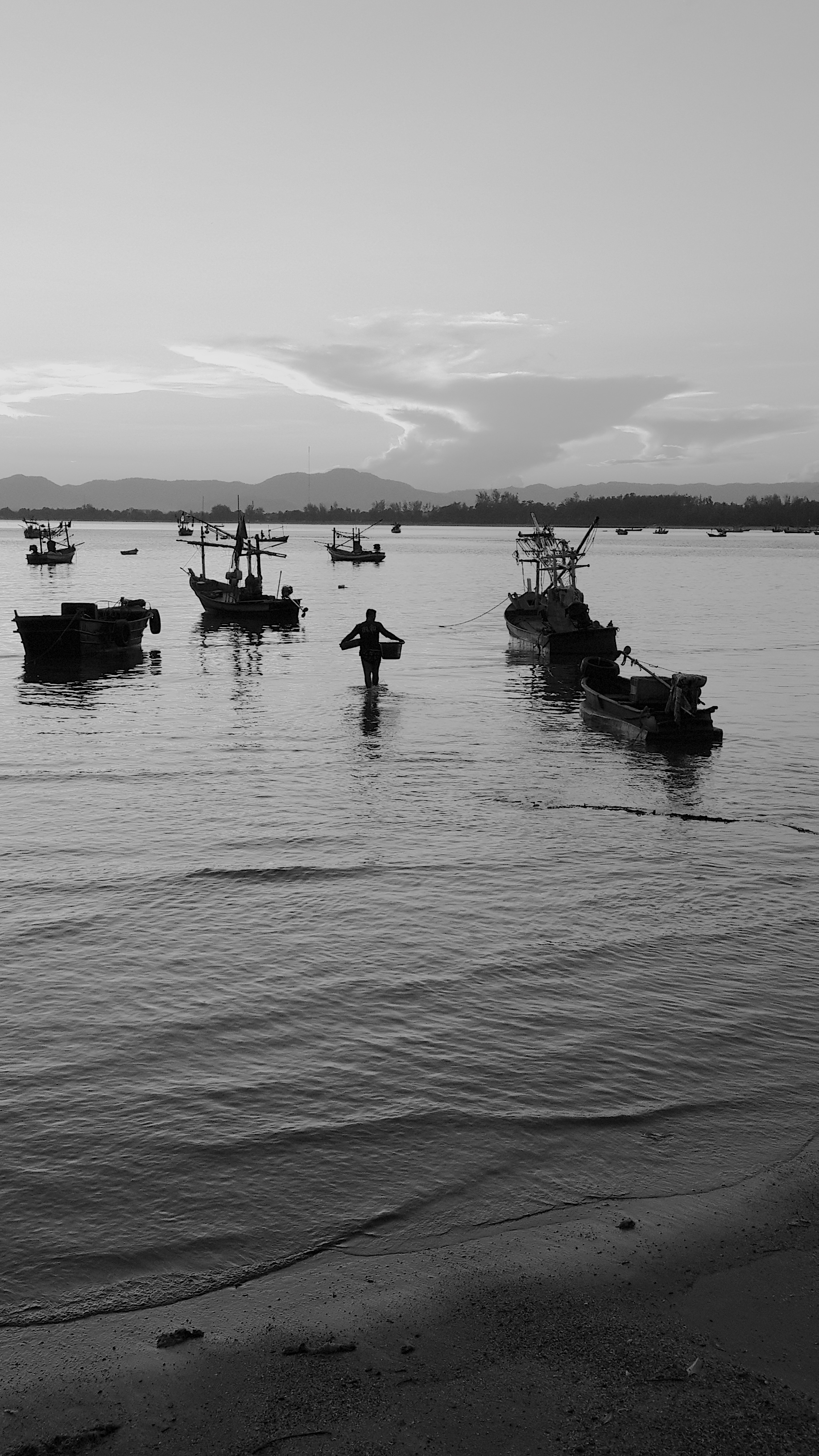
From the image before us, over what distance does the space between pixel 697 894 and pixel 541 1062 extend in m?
5.43

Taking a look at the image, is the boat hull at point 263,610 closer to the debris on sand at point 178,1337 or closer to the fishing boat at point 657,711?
the fishing boat at point 657,711

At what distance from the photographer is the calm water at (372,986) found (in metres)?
6.78

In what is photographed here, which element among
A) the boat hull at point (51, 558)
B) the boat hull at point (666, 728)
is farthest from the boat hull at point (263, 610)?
the boat hull at point (51, 558)

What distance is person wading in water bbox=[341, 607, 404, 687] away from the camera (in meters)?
27.9

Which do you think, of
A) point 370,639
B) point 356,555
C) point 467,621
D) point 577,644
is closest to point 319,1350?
point 370,639

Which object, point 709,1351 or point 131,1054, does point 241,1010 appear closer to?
point 131,1054

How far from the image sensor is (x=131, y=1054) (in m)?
8.73

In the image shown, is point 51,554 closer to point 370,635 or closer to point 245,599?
point 245,599

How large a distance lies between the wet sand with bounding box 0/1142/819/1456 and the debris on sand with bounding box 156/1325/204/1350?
0.15 feet

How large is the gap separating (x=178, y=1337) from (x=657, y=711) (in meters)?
20.9

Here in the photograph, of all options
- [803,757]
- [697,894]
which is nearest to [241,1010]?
[697,894]

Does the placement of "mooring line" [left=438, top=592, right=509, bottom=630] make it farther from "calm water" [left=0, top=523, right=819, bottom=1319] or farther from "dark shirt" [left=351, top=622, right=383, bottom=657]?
"calm water" [left=0, top=523, right=819, bottom=1319]

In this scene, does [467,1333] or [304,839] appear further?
[304,839]

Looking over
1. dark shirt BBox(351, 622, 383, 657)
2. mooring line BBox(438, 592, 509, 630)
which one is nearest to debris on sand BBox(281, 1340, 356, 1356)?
dark shirt BBox(351, 622, 383, 657)
